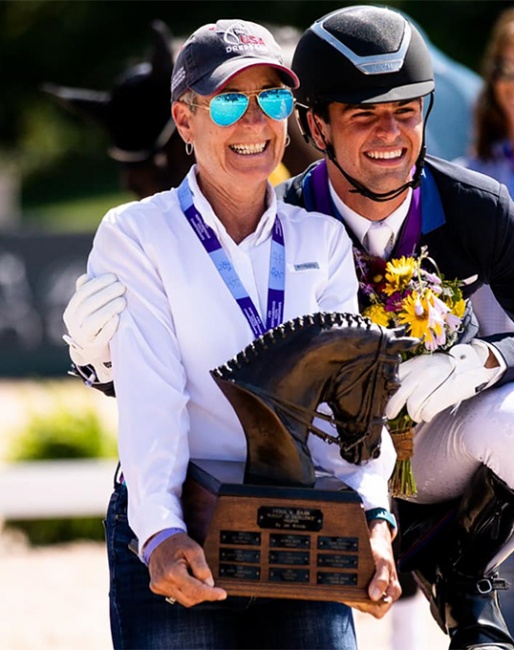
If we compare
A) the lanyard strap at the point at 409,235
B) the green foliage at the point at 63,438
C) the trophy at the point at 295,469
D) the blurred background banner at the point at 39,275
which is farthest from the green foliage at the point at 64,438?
the trophy at the point at 295,469

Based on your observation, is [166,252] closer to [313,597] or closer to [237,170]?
[237,170]

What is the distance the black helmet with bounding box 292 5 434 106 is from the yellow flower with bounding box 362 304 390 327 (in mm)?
522

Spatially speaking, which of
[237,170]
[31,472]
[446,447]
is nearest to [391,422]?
[446,447]

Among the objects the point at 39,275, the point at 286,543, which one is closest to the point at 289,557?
the point at 286,543

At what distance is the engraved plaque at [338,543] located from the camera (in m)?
2.96

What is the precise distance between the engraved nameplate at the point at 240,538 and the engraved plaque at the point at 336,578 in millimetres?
148

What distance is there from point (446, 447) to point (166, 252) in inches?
42.5

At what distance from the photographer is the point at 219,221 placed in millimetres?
3250

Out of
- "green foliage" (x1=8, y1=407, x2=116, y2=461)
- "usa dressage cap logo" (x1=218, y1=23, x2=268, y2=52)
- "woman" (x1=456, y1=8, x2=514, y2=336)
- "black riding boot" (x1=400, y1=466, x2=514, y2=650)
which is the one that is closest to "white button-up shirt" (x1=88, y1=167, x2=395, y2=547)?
"usa dressage cap logo" (x1=218, y1=23, x2=268, y2=52)

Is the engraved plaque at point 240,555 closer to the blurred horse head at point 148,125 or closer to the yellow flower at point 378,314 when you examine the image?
the yellow flower at point 378,314

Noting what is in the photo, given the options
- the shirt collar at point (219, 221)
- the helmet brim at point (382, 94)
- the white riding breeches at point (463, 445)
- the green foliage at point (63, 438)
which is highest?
the helmet brim at point (382, 94)

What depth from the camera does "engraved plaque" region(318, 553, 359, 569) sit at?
9.68ft

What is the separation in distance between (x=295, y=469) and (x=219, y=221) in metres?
0.61

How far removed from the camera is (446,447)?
12.5ft
